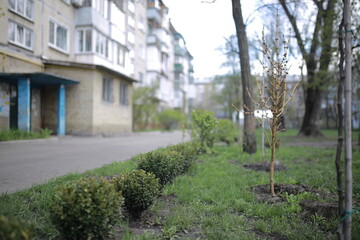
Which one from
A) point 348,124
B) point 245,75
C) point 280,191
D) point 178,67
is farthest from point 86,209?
point 178,67

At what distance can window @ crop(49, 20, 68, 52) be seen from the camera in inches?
634

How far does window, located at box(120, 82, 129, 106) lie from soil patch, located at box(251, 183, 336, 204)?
61.3ft

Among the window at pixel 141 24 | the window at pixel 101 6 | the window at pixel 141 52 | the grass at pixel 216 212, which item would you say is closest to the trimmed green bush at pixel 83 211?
the grass at pixel 216 212

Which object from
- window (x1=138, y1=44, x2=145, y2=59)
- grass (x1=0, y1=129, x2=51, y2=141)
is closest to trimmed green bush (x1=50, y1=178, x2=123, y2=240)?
grass (x1=0, y1=129, x2=51, y2=141)

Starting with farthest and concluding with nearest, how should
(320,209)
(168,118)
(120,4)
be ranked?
(168,118) → (120,4) → (320,209)

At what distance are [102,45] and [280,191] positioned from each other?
18.1m

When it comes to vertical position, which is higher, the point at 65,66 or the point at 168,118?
the point at 65,66

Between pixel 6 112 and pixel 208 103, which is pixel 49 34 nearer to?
pixel 6 112

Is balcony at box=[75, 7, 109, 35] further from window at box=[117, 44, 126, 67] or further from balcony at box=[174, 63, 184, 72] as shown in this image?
balcony at box=[174, 63, 184, 72]

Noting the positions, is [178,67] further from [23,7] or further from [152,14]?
[23,7]

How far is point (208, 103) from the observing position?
72.9 metres

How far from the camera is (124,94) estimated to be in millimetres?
22844

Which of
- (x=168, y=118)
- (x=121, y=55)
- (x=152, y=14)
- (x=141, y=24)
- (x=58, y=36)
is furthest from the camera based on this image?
(x=152, y=14)

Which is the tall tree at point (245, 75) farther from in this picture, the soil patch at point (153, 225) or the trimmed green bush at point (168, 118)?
the trimmed green bush at point (168, 118)
